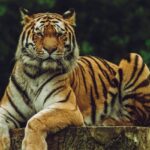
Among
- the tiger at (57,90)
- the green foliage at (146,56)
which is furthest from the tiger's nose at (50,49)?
the green foliage at (146,56)

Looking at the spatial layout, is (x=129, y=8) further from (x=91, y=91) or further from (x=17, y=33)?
(x=91, y=91)

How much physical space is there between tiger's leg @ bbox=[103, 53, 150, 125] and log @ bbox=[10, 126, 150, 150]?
1303 millimetres

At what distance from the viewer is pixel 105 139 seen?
11.2m

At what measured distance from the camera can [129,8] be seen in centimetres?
3023

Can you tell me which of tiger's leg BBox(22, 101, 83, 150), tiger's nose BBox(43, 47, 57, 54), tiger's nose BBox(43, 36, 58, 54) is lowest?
tiger's leg BBox(22, 101, 83, 150)

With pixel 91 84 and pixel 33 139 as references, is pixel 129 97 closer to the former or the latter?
pixel 91 84

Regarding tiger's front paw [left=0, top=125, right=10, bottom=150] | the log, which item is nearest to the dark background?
tiger's front paw [left=0, top=125, right=10, bottom=150]

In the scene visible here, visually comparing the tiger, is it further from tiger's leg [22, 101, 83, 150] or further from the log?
the log

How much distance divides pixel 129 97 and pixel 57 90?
1066 millimetres

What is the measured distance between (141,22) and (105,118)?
683 inches

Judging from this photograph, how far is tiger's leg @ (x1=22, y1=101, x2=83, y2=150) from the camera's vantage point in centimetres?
1114

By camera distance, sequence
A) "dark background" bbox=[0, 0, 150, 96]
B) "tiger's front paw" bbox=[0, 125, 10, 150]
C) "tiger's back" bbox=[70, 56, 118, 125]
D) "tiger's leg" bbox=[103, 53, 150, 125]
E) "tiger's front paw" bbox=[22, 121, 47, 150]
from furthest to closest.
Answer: "dark background" bbox=[0, 0, 150, 96] → "tiger's leg" bbox=[103, 53, 150, 125] → "tiger's back" bbox=[70, 56, 118, 125] → "tiger's front paw" bbox=[0, 125, 10, 150] → "tiger's front paw" bbox=[22, 121, 47, 150]

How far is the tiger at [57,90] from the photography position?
11.5 m

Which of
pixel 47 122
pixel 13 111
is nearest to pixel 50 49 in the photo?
pixel 47 122
